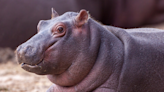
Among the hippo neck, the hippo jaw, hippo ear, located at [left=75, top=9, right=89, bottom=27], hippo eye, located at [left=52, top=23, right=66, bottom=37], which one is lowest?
the hippo neck

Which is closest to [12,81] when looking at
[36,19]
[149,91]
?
[36,19]

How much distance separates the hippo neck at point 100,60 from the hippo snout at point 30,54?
28 cm

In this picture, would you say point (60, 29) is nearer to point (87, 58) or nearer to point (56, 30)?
point (56, 30)

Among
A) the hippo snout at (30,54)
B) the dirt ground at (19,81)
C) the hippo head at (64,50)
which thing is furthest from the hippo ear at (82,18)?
the dirt ground at (19,81)

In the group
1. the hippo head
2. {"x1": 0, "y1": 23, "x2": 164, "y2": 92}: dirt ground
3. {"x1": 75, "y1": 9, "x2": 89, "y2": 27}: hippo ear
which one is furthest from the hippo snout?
{"x1": 0, "y1": 23, "x2": 164, "y2": 92}: dirt ground

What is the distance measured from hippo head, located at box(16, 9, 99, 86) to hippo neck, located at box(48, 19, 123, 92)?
0.03 meters

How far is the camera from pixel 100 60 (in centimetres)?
221

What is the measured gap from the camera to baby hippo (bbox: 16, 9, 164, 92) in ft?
6.97

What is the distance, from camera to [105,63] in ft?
7.21

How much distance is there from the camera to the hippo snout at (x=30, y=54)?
205cm

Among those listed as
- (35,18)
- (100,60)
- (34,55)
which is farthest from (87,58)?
(35,18)

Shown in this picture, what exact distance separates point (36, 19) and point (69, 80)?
3953 millimetres

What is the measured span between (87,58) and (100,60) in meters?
0.11

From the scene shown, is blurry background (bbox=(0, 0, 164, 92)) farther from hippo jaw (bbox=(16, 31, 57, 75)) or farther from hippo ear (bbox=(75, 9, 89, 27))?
hippo ear (bbox=(75, 9, 89, 27))
